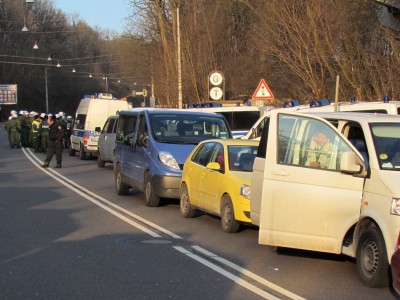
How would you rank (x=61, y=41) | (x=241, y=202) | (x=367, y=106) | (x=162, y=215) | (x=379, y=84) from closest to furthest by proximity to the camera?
(x=241, y=202) < (x=162, y=215) < (x=367, y=106) < (x=379, y=84) < (x=61, y=41)

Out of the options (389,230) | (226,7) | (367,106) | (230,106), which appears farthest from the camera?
(226,7)

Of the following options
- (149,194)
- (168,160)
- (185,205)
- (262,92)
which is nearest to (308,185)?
(185,205)

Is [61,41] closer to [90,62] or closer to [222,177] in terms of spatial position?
[90,62]

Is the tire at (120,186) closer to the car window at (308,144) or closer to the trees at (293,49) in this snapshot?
the car window at (308,144)

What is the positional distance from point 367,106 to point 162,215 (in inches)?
211

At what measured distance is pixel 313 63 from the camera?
23.9 meters

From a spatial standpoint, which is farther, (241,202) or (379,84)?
(379,84)

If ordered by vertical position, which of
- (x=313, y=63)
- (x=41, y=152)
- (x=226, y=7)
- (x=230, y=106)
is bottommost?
(x=41, y=152)

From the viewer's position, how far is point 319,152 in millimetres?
7094

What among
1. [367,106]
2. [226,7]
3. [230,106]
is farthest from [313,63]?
[226,7]

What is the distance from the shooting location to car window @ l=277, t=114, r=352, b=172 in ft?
22.9

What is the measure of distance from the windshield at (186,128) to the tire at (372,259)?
6555 mm

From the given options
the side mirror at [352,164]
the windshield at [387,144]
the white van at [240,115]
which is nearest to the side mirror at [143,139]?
the windshield at [387,144]

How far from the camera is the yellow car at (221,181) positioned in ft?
30.5
